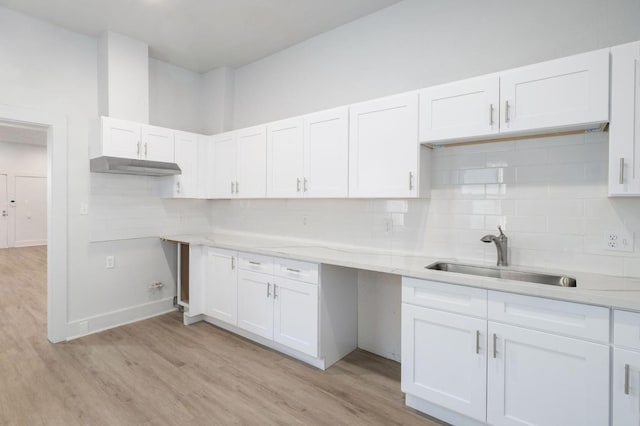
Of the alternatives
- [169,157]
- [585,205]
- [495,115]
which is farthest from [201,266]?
[585,205]

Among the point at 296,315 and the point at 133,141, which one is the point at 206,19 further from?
the point at 296,315

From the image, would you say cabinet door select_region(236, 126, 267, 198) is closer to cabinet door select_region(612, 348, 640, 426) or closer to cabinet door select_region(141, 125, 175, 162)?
cabinet door select_region(141, 125, 175, 162)

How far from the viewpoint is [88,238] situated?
3416mm

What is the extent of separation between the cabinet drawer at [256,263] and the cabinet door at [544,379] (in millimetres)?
1825

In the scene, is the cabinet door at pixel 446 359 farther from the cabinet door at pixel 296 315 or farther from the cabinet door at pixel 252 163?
the cabinet door at pixel 252 163

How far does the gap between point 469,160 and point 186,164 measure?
3.02 meters

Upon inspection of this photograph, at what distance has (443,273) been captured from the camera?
6.54ft

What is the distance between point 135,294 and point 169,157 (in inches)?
65.2

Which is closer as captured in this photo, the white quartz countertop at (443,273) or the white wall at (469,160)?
the white quartz countertop at (443,273)

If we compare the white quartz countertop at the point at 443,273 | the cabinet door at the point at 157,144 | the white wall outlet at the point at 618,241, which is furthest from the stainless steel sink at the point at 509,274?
the cabinet door at the point at 157,144

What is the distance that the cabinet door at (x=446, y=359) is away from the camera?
73.0 inches

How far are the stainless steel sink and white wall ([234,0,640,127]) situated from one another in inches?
56.2

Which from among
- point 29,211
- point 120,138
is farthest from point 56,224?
point 29,211

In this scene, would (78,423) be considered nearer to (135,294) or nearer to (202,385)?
(202,385)
